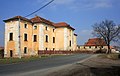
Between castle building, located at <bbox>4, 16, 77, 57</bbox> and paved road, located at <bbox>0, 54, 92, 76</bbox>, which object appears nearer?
paved road, located at <bbox>0, 54, 92, 76</bbox>

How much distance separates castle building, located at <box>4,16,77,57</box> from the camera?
2233 inches

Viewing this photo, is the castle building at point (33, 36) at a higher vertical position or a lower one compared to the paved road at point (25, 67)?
higher

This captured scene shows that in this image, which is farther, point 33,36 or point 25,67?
point 33,36

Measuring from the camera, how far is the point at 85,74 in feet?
48.9

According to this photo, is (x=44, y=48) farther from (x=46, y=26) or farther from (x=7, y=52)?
(x=7, y=52)

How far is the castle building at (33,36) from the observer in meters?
56.7

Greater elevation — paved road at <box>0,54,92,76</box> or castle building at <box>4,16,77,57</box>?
castle building at <box>4,16,77,57</box>

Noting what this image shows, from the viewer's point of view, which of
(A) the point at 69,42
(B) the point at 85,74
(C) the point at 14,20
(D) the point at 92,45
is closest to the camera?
(B) the point at 85,74

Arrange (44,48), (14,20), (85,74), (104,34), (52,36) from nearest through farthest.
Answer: (85,74) < (14,20) < (44,48) < (52,36) < (104,34)

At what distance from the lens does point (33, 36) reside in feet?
213

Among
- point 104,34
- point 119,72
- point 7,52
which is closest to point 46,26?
point 7,52

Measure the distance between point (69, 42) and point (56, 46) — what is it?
5883 mm

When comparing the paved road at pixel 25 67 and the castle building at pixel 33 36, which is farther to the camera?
the castle building at pixel 33 36

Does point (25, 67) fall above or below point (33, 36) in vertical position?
below
